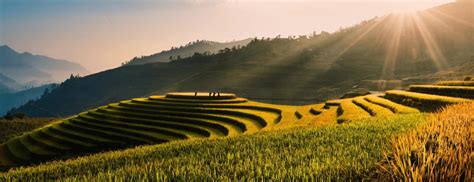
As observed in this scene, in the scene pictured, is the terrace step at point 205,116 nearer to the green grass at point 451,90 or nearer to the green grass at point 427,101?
the green grass at point 427,101

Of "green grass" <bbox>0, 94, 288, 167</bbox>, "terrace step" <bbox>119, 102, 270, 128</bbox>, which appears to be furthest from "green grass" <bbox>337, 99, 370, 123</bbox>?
"terrace step" <bbox>119, 102, 270, 128</bbox>

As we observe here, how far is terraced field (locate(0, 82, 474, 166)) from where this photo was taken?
152ft

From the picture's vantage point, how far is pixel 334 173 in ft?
30.8

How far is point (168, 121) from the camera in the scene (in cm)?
5844

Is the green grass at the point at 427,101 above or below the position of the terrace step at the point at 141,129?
above

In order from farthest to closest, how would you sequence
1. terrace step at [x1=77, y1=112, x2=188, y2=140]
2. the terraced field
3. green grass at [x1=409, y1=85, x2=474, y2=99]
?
terrace step at [x1=77, y1=112, x2=188, y2=140] → the terraced field → green grass at [x1=409, y1=85, x2=474, y2=99]

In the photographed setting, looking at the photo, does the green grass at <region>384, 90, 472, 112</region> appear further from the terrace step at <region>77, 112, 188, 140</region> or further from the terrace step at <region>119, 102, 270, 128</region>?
the terrace step at <region>77, 112, 188, 140</region>

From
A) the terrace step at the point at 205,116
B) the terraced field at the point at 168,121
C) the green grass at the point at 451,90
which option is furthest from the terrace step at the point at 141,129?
the green grass at the point at 451,90

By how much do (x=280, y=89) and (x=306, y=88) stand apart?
514 inches

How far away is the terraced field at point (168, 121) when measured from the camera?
1825 inches

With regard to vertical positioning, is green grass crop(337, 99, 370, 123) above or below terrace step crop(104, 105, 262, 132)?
above

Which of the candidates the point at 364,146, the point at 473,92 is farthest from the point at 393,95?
the point at 364,146

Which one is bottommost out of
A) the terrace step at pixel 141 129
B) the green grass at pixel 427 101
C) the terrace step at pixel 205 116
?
the terrace step at pixel 141 129

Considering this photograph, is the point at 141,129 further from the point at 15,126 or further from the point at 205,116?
the point at 15,126
